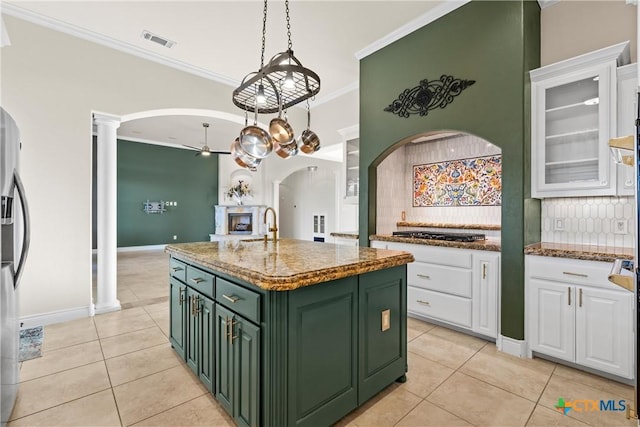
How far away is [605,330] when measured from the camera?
7.08 ft

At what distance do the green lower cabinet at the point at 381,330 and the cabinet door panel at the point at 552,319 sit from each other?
1.20 m

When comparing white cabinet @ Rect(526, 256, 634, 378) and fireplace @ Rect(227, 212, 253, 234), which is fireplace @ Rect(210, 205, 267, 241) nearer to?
fireplace @ Rect(227, 212, 253, 234)

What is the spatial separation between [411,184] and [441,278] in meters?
1.70

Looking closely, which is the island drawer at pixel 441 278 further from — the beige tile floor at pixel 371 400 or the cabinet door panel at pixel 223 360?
the cabinet door panel at pixel 223 360

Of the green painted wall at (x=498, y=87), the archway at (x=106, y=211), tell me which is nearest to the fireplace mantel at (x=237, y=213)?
the archway at (x=106, y=211)

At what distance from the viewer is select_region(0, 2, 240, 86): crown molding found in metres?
3.07

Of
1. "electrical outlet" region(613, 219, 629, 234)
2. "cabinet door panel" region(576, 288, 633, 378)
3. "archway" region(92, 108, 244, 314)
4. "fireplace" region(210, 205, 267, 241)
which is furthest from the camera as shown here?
"fireplace" region(210, 205, 267, 241)

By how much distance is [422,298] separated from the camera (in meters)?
3.28

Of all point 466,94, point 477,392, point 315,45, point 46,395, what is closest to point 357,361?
point 477,392

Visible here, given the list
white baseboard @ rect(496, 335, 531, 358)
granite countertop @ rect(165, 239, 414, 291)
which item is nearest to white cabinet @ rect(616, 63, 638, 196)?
white baseboard @ rect(496, 335, 531, 358)

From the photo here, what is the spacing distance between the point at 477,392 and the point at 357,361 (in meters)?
0.93

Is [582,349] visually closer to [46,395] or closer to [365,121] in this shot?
[365,121]

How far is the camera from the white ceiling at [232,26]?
3012mm

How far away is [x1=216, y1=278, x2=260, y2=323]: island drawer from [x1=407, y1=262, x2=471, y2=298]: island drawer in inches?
87.5
